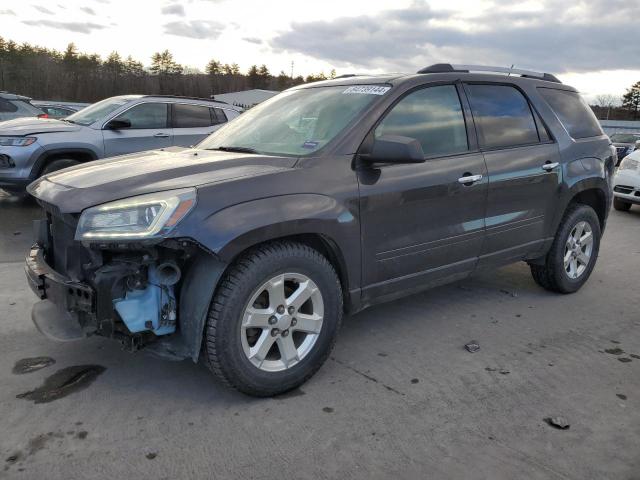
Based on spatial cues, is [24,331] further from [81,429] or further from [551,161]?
[551,161]

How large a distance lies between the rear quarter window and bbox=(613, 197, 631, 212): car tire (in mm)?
5998

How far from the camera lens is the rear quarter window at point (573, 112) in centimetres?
478

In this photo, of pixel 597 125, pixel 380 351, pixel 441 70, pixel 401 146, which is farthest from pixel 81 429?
pixel 597 125

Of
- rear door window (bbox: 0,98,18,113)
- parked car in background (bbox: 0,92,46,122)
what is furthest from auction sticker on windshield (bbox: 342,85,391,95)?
rear door window (bbox: 0,98,18,113)

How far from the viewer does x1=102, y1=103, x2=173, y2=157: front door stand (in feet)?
27.4

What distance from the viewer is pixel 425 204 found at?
3615 millimetres

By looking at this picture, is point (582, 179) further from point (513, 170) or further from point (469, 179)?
point (469, 179)

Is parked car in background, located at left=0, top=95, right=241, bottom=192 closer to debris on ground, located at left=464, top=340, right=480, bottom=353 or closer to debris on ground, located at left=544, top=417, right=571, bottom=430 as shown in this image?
debris on ground, located at left=464, top=340, right=480, bottom=353

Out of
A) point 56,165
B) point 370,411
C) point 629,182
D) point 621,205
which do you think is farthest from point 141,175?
point 621,205

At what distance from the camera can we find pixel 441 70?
13.2 ft

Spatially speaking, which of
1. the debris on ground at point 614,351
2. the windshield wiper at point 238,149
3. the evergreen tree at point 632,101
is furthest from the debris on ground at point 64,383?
the evergreen tree at point 632,101

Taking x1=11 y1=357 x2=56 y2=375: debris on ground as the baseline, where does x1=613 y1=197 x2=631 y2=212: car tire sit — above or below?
above

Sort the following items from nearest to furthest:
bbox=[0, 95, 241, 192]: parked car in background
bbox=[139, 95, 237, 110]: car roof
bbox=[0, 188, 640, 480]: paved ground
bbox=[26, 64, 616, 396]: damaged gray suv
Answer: bbox=[0, 188, 640, 480]: paved ground, bbox=[26, 64, 616, 396]: damaged gray suv, bbox=[0, 95, 241, 192]: parked car in background, bbox=[139, 95, 237, 110]: car roof

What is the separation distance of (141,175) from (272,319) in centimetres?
105
